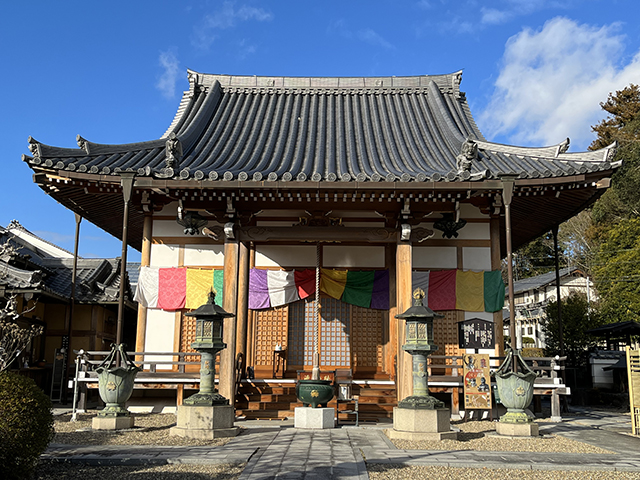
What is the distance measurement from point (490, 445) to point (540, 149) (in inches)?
318

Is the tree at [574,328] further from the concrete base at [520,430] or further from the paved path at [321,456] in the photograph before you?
the concrete base at [520,430]

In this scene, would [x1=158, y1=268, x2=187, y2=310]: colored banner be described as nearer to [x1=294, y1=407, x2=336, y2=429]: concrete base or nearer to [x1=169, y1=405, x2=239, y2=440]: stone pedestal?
[x1=169, y1=405, x2=239, y2=440]: stone pedestal

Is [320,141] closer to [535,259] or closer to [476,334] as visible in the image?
[476,334]

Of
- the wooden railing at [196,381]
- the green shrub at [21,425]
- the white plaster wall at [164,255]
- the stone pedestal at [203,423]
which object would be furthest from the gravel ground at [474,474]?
the white plaster wall at [164,255]

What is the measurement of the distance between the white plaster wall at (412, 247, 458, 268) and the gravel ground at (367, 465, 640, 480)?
25.2ft

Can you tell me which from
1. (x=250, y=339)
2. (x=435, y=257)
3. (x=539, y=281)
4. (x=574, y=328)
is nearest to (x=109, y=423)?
(x=250, y=339)

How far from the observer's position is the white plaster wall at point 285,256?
14.8m

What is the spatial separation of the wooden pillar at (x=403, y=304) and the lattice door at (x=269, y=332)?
11.3 feet

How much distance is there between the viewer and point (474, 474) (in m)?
6.95

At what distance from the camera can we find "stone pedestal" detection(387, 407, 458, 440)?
949 centimetres

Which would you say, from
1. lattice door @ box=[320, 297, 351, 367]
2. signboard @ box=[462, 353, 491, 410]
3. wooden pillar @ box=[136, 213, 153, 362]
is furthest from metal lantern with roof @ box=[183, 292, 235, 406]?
signboard @ box=[462, 353, 491, 410]

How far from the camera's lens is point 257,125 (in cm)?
1734

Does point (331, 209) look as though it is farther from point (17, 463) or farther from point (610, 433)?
point (17, 463)

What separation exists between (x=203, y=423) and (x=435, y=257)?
7.69 metres
